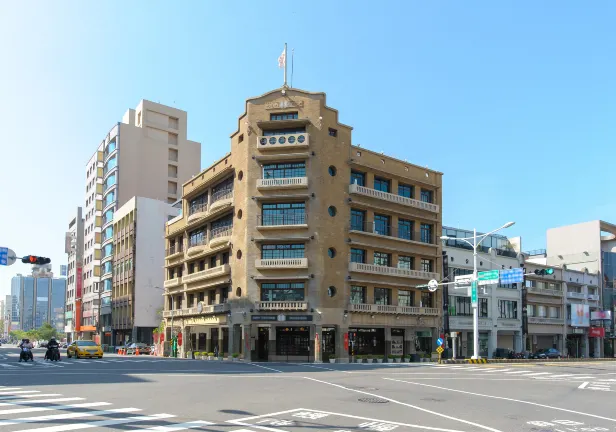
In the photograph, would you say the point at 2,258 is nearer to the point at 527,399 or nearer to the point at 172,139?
the point at 527,399

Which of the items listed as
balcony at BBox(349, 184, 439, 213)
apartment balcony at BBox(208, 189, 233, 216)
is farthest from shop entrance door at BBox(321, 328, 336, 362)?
apartment balcony at BBox(208, 189, 233, 216)

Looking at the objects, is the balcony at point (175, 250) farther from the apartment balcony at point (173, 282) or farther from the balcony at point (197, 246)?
the apartment balcony at point (173, 282)

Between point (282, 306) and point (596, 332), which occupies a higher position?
point (282, 306)

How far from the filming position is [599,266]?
90.4 meters

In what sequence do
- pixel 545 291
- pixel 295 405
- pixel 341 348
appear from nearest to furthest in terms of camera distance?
pixel 295 405, pixel 341 348, pixel 545 291

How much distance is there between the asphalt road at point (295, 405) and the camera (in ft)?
42.4

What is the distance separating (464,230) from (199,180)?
32.6m

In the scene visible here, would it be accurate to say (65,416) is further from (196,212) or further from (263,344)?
(196,212)

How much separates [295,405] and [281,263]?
113ft

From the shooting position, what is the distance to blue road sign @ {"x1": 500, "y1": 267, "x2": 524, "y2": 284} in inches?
1558

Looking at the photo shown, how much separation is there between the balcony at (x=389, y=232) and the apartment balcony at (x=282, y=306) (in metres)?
8.59

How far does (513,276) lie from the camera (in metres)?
40.1

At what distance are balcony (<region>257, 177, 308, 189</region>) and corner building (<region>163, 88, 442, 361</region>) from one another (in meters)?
0.09

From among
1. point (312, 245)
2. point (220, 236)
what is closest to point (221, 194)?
point (220, 236)
